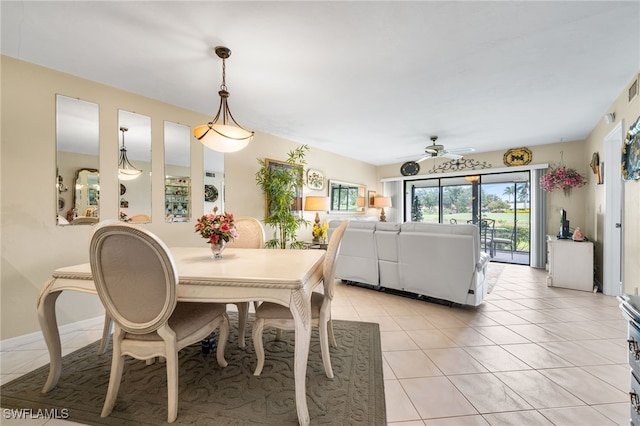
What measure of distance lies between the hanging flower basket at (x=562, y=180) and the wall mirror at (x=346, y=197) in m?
3.75

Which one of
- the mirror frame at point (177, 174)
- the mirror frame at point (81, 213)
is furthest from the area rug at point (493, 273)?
the mirror frame at point (81, 213)

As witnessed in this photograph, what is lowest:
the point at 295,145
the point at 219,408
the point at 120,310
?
the point at 219,408

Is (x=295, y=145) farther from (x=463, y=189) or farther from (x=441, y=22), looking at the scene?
(x=463, y=189)

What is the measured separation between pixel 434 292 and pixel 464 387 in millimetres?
1532

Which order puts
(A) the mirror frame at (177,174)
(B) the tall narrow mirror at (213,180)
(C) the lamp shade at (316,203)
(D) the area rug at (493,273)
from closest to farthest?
(A) the mirror frame at (177,174)
(B) the tall narrow mirror at (213,180)
(D) the area rug at (493,273)
(C) the lamp shade at (316,203)

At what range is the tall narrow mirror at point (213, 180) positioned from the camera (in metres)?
3.58

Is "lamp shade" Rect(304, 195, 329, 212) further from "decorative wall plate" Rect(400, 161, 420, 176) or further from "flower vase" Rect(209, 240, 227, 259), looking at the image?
"decorative wall plate" Rect(400, 161, 420, 176)

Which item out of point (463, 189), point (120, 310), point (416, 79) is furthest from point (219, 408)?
point (463, 189)

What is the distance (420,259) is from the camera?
3.19m

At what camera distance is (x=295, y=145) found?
4984 millimetres

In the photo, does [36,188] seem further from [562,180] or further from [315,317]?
[562,180]

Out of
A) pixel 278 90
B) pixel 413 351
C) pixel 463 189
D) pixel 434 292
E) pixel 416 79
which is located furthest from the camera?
pixel 463 189

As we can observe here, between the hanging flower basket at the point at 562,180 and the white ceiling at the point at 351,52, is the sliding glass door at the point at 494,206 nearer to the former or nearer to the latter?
the hanging flower basket at the point at 562,180

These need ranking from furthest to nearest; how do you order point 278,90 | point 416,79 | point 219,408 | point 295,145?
point 295,145 < point 278,90 < point 416,79 < point 219,408
